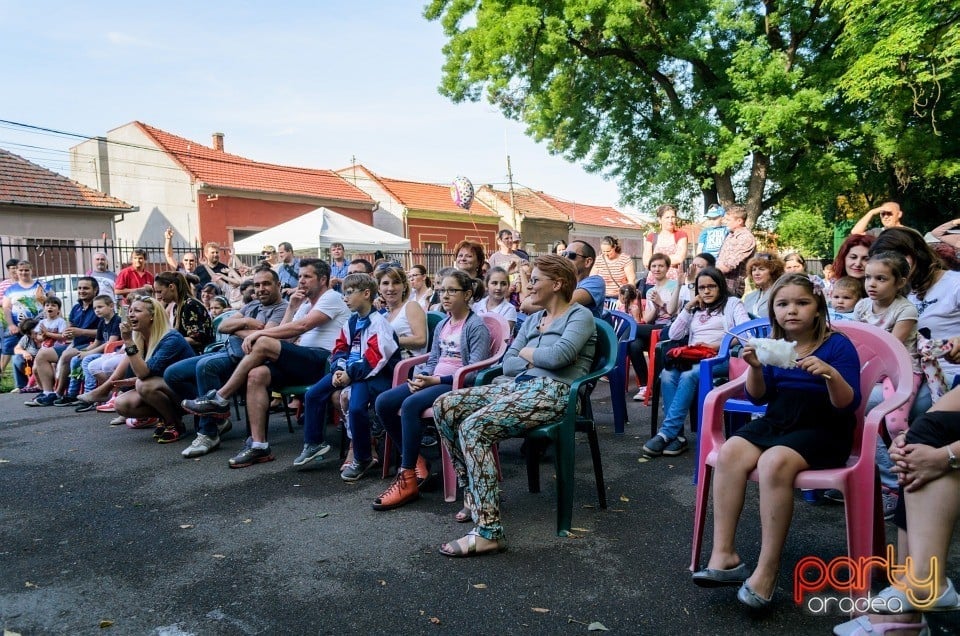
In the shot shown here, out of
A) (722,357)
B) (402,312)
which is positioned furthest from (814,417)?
(402,312)

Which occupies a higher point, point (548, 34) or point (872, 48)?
point (548, 34)

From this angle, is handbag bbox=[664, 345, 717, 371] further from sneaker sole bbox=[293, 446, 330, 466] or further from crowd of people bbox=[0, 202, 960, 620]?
sneaker sole bbox=[293, 446, 330, 466]

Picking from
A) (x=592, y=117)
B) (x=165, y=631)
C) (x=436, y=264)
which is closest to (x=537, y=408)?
(x=165, y=631)

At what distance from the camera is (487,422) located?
3.16 m

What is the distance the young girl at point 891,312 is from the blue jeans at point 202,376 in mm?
4420

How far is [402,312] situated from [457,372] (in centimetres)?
92

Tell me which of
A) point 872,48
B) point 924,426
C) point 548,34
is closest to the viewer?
point 924,426

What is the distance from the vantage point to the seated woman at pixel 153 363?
17.5 feet

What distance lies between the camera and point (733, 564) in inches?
96.9

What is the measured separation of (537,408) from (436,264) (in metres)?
16.5

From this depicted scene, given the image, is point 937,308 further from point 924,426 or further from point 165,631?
point 165,631

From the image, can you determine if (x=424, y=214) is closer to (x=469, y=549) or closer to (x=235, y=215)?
(x=235, y=215)

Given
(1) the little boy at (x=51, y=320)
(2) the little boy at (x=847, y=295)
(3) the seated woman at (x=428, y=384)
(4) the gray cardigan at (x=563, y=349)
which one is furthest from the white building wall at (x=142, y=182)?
(2) the little boy at (x=847, y=295)

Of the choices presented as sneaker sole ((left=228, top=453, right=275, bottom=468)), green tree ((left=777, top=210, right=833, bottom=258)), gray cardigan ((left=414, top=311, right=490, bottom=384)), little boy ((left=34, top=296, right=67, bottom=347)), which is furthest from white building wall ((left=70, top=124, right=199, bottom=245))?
gray cardigan ((left=414, top=311, right=490, bottom=384))
